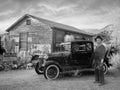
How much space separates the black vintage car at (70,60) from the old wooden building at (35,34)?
26.1 feet

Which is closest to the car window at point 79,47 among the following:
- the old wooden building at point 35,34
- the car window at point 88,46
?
the car window at point 88,46

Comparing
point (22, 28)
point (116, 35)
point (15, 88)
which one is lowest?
point (15, 88)

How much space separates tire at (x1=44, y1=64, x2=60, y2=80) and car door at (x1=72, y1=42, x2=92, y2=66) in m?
1.01

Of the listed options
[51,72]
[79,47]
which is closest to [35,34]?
[79,47]

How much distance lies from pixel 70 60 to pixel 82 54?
73 cm

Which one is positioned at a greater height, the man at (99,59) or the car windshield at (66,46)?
the car windshield at (66,46)

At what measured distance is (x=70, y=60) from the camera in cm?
730

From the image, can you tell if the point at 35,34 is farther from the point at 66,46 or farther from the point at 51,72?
the point at 51,72

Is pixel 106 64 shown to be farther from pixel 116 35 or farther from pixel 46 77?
pixel 116 35

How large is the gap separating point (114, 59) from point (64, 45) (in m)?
4.16

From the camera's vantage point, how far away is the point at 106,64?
7895 mm

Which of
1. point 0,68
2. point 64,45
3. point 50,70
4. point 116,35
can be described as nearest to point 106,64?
point 64,45

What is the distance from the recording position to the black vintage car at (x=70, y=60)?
704 centimetres

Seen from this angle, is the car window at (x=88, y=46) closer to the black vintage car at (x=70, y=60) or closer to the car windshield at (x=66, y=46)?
the black vintage car at (x=70, y=60)
